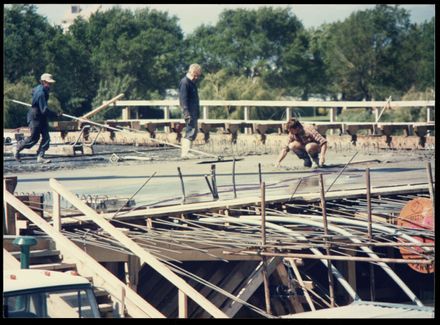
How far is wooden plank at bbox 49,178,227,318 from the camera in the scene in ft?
44.5

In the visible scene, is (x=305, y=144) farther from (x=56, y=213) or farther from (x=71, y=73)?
(x=71, y=73)

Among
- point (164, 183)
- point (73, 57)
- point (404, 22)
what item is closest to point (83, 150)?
point (164, 183)

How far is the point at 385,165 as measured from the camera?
909 inches

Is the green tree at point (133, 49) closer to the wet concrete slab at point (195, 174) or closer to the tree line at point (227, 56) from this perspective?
the tree line at point (227, 56)

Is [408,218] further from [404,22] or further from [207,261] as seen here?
[404,22]

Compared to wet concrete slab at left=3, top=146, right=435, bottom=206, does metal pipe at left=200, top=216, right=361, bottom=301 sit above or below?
below

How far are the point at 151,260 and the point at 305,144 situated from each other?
8.54m

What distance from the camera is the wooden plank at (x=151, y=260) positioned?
13.6 meters

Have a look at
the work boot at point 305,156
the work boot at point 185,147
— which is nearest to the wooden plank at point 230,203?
the work boot at point 305,156

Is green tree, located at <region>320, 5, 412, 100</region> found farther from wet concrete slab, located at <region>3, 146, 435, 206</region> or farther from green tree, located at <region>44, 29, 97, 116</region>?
wet concrete slab, located at <region>3, 146, 435, 206</region>

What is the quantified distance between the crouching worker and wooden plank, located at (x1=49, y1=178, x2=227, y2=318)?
715cm

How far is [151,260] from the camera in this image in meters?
14.1

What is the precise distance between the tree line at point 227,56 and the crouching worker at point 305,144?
17815 mm

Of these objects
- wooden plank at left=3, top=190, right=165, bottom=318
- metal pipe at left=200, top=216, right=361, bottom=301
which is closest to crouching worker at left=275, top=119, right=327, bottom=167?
metal pipe at left=200, top=216, right=361, bottom=301
